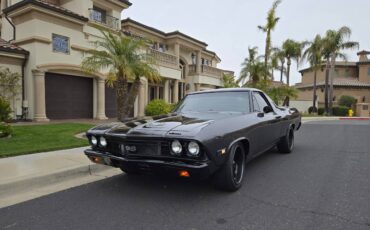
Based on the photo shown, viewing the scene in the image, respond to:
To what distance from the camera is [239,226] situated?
294cm

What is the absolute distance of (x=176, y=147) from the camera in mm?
3336

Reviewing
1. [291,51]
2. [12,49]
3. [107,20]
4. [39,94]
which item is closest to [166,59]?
[107,20]

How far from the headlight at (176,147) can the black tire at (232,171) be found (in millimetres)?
717

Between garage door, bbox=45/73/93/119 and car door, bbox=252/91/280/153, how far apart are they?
1121 cm

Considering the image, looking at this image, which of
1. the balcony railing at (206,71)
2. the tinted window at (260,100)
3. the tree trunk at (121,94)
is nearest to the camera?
the tinted window at (260,100)

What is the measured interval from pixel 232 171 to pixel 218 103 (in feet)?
5.05

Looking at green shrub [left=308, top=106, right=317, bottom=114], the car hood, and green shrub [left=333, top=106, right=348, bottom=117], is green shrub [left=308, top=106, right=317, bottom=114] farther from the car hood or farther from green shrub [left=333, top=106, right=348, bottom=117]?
the car hood

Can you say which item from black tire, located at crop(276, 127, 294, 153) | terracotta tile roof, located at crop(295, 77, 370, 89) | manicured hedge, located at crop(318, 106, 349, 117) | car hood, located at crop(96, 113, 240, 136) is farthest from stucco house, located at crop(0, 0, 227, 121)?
terracotta tile roof, located at crop(295, 77, 370, 89)

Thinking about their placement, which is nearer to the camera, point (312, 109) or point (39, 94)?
point (39, 94)

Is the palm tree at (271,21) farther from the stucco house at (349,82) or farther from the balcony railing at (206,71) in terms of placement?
the stucco house at (349,82)

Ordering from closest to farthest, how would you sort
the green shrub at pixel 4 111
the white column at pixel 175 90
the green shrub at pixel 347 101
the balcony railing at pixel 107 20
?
1. the green shrub at pixel 4 111
2. the balcony railing at pixel 107 20
3. the white column at pixel 175 90
4. the green shrub at pixel 347 101

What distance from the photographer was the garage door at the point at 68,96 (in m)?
13.3

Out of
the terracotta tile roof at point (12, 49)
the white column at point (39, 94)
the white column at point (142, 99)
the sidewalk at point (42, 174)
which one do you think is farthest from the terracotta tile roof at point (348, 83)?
the sidewalk at point (42, 174)

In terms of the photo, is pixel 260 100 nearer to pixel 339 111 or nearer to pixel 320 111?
pixel 320 111
